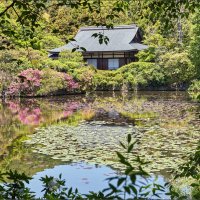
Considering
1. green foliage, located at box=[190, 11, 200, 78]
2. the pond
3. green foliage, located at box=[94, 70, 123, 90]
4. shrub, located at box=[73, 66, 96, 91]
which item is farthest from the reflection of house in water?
green foliage, located at box=[94, 70, 123, 90]

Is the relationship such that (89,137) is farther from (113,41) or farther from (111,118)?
(113,41)

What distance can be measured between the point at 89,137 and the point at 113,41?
20.4 m

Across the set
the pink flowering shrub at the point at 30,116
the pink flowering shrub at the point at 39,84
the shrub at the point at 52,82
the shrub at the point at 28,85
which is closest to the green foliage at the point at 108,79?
the shrub at the point at 52,82

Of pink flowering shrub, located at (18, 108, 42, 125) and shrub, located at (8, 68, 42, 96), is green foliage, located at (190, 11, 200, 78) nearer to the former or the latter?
shrub, located at (8, 68, 42, 96)

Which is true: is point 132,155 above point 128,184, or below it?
below

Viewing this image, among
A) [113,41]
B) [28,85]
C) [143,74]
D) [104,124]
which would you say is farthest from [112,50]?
[104,124]

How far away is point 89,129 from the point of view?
11836mm

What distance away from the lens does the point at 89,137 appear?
34.8 ft

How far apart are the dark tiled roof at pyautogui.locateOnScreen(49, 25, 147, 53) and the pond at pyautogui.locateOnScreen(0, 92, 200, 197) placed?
1192 centimetres

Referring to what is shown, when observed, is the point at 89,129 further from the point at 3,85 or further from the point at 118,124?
the point at 3,85

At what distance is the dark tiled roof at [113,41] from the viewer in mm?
29031

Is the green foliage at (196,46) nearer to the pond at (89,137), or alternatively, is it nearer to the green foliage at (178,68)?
the pond at (89,137)

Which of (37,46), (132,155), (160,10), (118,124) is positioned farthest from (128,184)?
(118,124)

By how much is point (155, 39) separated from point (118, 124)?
16757mm
